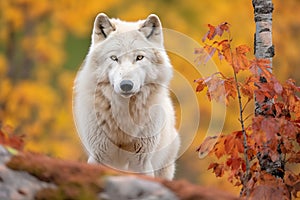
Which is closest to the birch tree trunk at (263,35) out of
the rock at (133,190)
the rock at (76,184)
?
the rock at (76,184)

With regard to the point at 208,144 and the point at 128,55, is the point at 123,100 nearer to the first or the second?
the point at 128,55

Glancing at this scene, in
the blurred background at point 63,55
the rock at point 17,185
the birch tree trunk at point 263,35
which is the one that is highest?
the blurred background at point 63,55

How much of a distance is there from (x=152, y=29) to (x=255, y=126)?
6.27 feet

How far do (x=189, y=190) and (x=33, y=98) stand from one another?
10289mm

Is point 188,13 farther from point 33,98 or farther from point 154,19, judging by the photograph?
point 154,19

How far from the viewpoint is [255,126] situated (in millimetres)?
4324

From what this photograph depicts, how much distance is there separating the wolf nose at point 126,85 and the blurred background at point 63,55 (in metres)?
6.27

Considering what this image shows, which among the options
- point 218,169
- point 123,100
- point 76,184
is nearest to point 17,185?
point 76,184

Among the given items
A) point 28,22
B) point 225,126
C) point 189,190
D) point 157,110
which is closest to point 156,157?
point 157,110

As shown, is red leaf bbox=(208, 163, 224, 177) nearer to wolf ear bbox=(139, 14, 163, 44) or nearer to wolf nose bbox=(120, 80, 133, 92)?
wolf nose bbox=(120, 80, 133, 92)

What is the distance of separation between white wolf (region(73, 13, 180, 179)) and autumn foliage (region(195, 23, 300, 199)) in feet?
3.69

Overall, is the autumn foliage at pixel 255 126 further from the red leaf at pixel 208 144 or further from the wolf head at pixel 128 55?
the wolf head at pixel 128 55

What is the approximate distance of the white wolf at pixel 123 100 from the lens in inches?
223

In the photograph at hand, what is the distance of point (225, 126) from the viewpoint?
12539mm
